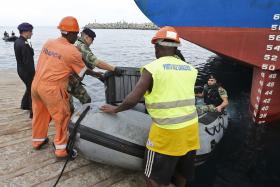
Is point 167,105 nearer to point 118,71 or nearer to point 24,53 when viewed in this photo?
point 118,71

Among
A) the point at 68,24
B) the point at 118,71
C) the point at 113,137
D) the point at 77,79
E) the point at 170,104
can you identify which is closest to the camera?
the point at 170,104

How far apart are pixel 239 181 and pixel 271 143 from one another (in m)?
2.11

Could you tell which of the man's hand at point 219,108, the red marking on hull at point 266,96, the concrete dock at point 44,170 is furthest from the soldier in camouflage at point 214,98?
the concrete dock at point 44,170

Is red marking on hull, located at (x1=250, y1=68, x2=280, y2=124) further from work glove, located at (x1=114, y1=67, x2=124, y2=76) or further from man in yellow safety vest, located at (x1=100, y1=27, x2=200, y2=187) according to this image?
man in yellow safety vest, located at (x1=100, y1=27, x2=200, y2=187)

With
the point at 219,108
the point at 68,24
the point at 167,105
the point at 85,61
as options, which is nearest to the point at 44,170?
the point at 85,61

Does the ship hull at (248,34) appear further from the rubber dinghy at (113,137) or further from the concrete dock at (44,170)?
the concrete dock at (44,170)

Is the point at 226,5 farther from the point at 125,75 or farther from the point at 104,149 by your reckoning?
the point at 104,149

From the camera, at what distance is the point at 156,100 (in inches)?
106

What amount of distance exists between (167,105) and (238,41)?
605 cm

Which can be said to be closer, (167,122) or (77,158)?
(167,122)

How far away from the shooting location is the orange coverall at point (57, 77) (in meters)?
3.58

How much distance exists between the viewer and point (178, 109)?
2.72 metres

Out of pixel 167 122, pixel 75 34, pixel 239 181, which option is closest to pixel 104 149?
pixel 167 122

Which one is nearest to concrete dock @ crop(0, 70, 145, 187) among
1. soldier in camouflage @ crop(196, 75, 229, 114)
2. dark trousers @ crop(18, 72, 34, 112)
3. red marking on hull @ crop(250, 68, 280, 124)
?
dark trousers @ crop(18, 72, 34, 112)
